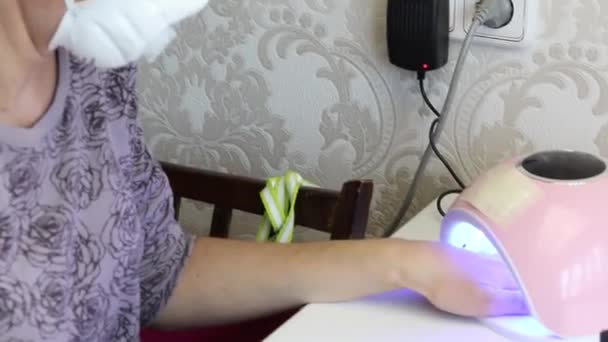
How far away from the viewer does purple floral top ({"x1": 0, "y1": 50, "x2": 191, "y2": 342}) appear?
2.48ft

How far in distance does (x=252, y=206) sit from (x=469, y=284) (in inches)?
11.4

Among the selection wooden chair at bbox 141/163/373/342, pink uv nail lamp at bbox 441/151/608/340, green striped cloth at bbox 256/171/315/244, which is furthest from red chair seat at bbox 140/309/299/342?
pink uv nail lamp at bbox 441/151/608/340

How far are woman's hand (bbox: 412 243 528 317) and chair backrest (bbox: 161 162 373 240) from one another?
12cm

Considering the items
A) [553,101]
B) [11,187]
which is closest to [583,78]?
[553,101]

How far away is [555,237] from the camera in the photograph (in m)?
0.71

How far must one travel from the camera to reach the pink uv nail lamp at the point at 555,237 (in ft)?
2.33

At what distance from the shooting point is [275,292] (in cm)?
87

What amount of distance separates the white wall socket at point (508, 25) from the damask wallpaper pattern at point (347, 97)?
11 mm

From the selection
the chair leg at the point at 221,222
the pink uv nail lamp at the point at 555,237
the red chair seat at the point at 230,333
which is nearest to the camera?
the pink uv nail lamp at the point at 555,237

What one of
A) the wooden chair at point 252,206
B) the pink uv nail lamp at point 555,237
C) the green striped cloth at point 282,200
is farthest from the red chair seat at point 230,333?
the pink uv nail lamp at point 555,237

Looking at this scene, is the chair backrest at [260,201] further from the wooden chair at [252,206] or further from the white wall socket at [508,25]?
the white wall socket at [508,25]

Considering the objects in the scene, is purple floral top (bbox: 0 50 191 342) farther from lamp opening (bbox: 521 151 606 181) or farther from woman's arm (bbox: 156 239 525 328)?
lamp opening (bbox: 521 151 606 181)

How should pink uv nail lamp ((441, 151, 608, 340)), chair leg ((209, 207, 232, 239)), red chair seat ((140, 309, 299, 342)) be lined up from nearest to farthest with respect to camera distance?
pink uv nail lamp ((441, 151, 608, 340)), red chair seat ((140, 309, 299, 342)), chair leg ((209, 207, 232, 239))

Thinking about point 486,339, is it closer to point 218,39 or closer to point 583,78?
→ point 583,78
